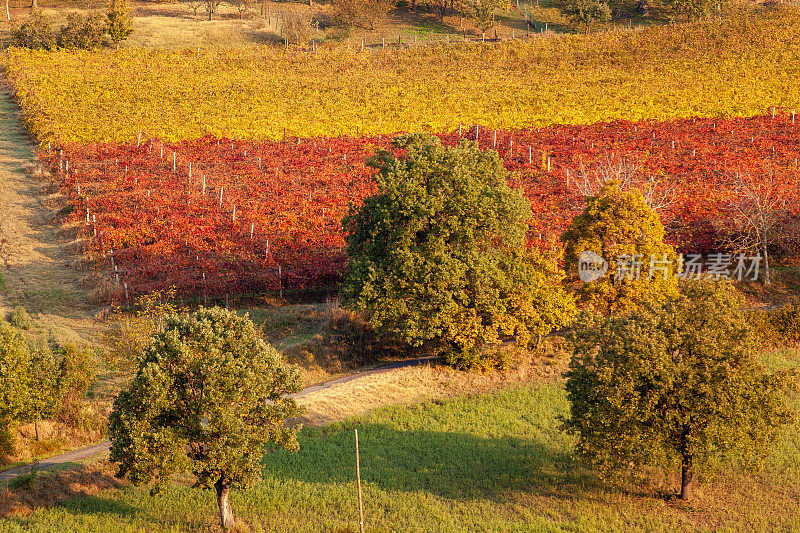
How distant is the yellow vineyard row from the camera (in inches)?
2827

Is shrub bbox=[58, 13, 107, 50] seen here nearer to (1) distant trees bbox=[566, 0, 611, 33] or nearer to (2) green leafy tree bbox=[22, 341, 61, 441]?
(1) distant trees bbox=[566, 0, 611, 33]

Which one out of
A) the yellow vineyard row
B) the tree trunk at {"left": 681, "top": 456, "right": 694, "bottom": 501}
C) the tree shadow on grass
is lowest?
the tree shadow on grass

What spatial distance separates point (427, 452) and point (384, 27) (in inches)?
3612

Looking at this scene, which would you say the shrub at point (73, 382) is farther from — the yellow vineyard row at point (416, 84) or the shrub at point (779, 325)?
the yellow vineyard row at point (416, 84)

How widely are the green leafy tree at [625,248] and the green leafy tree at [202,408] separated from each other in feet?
68.5

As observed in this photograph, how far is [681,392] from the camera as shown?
80.2ft

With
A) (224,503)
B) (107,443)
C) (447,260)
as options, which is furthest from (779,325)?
(107,443)

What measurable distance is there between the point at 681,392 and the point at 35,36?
294 ft

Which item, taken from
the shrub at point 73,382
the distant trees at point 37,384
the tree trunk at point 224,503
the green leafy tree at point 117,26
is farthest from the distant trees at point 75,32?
the tree trunk at point 224,503

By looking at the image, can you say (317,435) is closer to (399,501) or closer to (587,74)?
(399,501)

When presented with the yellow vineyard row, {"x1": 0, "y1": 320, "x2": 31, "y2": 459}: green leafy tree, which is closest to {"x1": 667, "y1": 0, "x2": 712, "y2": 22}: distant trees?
the yellow vineyard row

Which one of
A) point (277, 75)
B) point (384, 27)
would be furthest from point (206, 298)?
point (384, 27)

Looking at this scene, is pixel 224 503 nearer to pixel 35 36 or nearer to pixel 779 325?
pixel 779 325

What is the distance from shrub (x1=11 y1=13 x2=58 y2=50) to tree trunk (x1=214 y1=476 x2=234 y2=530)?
82293 millimetres
